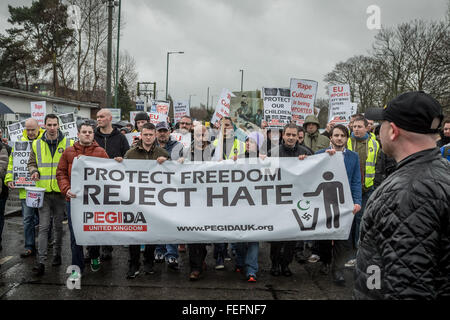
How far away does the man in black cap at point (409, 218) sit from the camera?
1.50 metres

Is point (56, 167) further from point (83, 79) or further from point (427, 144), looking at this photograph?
point (83, 79)

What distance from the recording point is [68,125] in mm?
8586

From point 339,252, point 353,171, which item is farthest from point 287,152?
point 339,252

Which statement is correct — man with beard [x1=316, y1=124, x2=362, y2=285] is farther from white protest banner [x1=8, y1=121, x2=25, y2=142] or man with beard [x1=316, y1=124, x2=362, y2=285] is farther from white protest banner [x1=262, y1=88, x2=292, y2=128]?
white protest banner [x1=8, y1=121, x2=25, y2=142]

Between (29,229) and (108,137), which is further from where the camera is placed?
(108,137)

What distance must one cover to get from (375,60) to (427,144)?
34.1 metres

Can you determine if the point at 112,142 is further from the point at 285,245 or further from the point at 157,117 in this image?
the point at 157,117

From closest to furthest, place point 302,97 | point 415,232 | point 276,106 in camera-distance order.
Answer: point 415,232
point 276,106
point 302,97

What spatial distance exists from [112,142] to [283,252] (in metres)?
3.18

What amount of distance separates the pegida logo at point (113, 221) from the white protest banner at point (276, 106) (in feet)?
16.5

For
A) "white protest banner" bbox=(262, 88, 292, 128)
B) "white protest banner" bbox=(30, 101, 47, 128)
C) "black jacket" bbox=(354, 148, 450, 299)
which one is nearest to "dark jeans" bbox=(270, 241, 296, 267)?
"black jacket" bbox=(354, 148, 450, 299)

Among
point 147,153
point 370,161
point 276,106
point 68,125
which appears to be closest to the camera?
point 147,153
